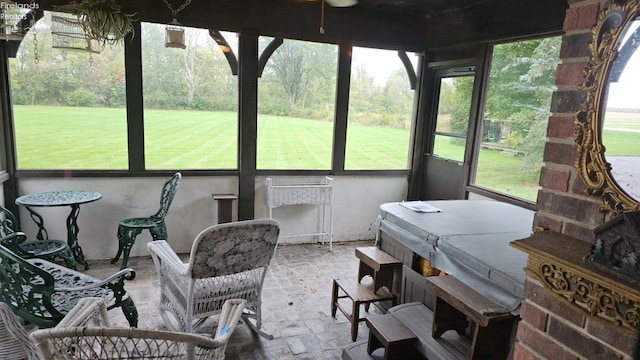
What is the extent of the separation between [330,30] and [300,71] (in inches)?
24.1

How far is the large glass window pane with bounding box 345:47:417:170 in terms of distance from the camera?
203 inches

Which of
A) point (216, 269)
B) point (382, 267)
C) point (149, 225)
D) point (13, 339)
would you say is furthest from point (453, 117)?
point (13, 339)

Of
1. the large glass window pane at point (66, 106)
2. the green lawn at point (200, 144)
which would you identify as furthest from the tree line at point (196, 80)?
the green lawn at point (200, 144)

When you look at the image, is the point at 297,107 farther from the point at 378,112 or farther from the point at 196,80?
the point at 196,80

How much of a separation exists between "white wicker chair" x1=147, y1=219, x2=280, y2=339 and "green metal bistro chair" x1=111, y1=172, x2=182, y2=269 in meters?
1.16

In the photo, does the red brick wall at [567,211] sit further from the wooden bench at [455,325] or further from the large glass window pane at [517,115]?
the large glass window pane at [517,115]

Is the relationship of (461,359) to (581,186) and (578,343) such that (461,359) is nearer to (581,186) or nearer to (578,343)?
(578,343)

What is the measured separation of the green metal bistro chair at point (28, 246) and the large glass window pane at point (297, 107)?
7.34 ft

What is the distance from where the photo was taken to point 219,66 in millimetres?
4578

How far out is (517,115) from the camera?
4.00 meters

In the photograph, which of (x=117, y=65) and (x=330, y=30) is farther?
(x=330, y=30)

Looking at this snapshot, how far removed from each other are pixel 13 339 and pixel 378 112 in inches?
176

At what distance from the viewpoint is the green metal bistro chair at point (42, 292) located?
2.17 meters

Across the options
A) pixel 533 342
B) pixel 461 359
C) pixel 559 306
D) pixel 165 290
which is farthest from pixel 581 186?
pixel 165 290
